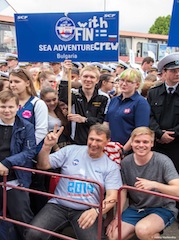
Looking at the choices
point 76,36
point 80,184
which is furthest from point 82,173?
point 76,36

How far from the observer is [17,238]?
3.28 m

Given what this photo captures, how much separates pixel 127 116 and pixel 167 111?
525 millimetres

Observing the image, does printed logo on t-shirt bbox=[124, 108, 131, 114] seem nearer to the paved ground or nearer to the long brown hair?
the long brown hair

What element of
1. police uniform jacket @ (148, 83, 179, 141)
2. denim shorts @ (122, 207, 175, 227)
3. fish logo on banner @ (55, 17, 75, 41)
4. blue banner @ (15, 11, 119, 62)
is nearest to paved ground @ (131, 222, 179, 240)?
denim shorts @ (122, 207, 175, 227)

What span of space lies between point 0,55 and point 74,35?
11545mm

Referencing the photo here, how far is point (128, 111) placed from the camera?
3561 millimetres

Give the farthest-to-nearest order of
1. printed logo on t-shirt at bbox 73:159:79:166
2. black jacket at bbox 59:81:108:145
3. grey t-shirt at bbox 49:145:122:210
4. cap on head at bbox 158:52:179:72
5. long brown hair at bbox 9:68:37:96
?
black jacket at bbox 59:81:108:145, cap on head at bbox 158:52:179:72, long brown hair at bbox 9:68:37:96, printed logo on t-shirt at bbox 73:159:79:166, grey t-shirt at bbox 49:145:122:210

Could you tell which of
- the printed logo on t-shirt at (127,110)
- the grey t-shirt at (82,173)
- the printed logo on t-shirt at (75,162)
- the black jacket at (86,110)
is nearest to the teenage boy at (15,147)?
the grey t-shirt at (82,173)

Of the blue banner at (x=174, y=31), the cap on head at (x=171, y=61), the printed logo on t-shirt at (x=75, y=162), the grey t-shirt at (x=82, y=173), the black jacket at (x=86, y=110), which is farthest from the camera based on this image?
the black jacket at (x=86, y=110)

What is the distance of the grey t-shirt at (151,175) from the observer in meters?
3.05

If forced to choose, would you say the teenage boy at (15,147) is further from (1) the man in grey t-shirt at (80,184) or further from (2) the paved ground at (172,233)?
(2) the paved ground at (172,233)

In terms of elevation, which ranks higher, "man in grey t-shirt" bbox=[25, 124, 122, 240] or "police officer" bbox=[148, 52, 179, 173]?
"police officer" bbox=[148, 52, 179, 173]

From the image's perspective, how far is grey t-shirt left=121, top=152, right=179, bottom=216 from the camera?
3.05 meters

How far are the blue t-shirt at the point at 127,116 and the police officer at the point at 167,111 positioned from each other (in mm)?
280
